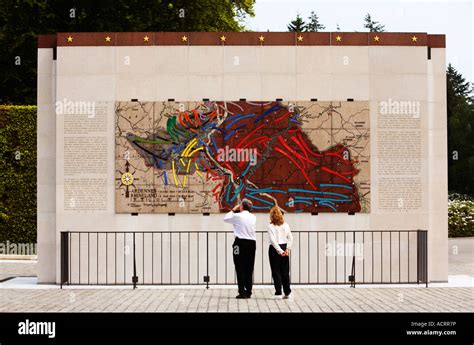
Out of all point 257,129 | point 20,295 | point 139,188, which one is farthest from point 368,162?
point 20,295

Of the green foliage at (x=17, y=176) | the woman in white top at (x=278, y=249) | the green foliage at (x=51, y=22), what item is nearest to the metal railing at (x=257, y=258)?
the woman in white top at (x=278, y=249)

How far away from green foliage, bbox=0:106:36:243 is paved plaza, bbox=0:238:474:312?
828 centimetres

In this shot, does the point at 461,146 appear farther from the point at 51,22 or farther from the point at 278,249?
the point at 278,249

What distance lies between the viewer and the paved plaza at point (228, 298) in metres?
11.9

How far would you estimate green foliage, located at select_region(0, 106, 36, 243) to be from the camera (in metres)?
24.6

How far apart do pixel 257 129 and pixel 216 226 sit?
2.28 metres

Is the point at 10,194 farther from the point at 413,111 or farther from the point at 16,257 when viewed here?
the point at 413,111

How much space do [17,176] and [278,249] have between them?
14075 millimetres

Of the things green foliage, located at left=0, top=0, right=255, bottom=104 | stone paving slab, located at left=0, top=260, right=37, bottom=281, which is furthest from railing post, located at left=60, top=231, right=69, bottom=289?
green foliage, located at left=0, top=0, right=255, bottom=104

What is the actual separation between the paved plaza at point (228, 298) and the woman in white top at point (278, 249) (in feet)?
1.29

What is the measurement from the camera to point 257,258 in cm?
1577

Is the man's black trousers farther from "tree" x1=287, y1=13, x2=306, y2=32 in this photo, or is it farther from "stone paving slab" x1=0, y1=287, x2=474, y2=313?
"tree" x1=287, y1=13, x2=306, y2=32

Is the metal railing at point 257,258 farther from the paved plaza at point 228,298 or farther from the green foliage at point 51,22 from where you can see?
the green foliage at point 51,22

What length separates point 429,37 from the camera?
16156 mm
